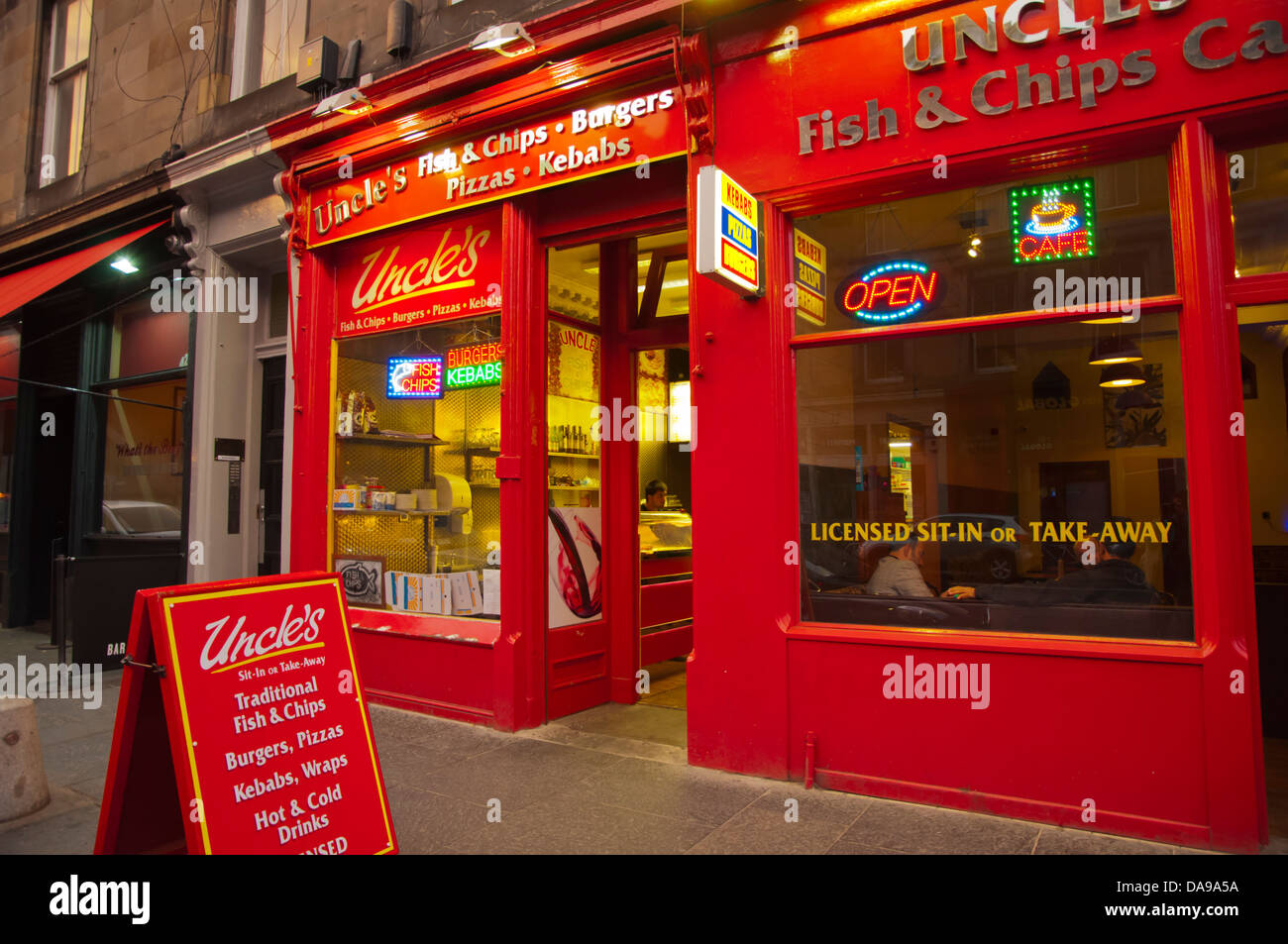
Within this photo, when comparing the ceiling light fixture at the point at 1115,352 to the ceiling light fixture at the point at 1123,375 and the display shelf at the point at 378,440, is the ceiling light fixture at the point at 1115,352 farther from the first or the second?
the display shelf at the point at 378,440

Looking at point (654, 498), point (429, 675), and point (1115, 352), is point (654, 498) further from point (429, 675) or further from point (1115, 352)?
point (1115, 352)

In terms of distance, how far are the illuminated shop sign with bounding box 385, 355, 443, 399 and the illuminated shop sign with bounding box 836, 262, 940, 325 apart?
3.66m

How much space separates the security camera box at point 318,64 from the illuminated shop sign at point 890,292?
211 inches

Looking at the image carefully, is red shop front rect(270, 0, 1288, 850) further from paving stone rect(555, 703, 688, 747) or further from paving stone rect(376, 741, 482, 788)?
paving stone rect(376, 741, 482, 788)

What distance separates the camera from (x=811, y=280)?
16.8ft

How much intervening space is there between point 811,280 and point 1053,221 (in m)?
1.39

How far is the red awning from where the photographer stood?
8.57 m

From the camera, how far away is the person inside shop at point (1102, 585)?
13.8 feet

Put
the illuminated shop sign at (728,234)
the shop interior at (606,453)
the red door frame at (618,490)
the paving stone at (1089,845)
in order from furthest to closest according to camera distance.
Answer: the red door frame at (618,490) < the shop interior at (606,453) < the illuminated shop sign at (728,234) < the paving stone at (1089,845)

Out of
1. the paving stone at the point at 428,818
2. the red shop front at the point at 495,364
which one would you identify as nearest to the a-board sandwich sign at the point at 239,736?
the paving stone at the point at 428,818

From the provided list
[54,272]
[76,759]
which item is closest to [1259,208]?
[76,759]

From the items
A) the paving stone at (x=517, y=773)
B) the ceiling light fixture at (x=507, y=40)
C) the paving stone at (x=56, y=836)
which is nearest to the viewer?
the paving stone at (x=56, y=836)
